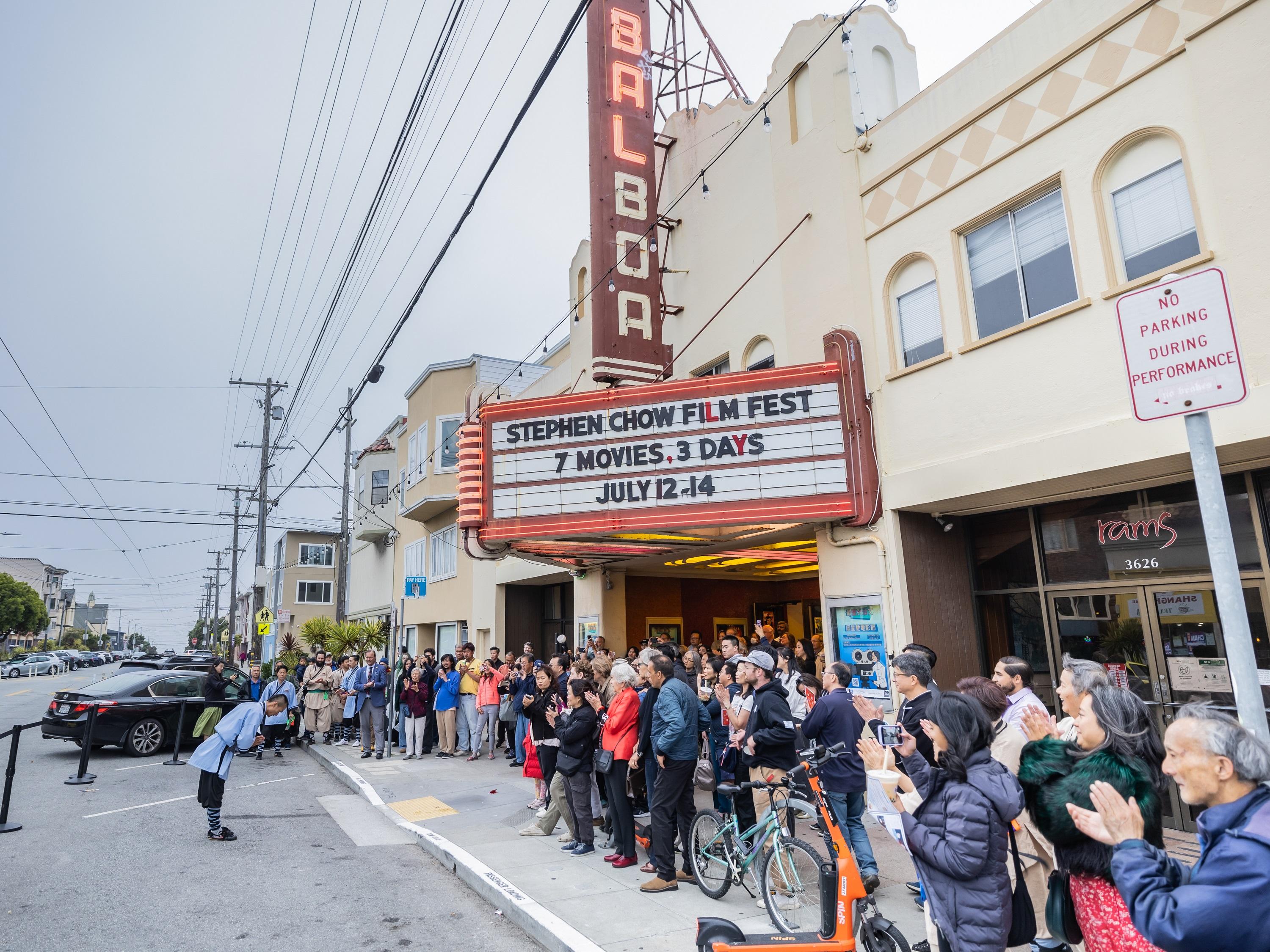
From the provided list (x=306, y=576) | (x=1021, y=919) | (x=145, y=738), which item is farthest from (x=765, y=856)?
(x=306, y=576)

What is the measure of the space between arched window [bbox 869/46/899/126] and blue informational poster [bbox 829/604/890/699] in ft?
22.4

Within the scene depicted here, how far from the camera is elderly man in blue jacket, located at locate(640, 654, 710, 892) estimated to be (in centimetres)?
679

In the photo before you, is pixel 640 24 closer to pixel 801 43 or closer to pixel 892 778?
pixel 801 43

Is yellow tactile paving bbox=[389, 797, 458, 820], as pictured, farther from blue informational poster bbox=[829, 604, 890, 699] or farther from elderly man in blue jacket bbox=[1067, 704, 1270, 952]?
elderly man in blue jacket bbox=[1067, 704, 1270, 952]

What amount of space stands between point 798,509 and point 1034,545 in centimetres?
280

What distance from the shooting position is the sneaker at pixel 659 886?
6.63 metres

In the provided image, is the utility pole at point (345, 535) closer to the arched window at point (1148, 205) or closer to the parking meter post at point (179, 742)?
the parking meter post at point (179, 742)

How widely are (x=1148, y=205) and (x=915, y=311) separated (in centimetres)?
A: 289

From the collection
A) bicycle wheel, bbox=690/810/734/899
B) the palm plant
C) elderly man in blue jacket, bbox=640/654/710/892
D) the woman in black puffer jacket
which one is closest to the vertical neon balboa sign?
elderly man in blue jacket, bbox=640/654/710/892

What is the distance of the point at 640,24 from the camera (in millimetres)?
14664

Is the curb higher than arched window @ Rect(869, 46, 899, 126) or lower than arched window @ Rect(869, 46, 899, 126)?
lower

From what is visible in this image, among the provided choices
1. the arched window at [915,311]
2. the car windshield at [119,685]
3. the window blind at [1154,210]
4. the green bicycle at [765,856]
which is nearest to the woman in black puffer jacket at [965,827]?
the green bicycle at [765,856]

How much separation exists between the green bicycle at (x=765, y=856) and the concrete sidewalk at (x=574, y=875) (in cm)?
20

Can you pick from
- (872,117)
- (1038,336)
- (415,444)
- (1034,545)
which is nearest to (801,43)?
(872,117)
